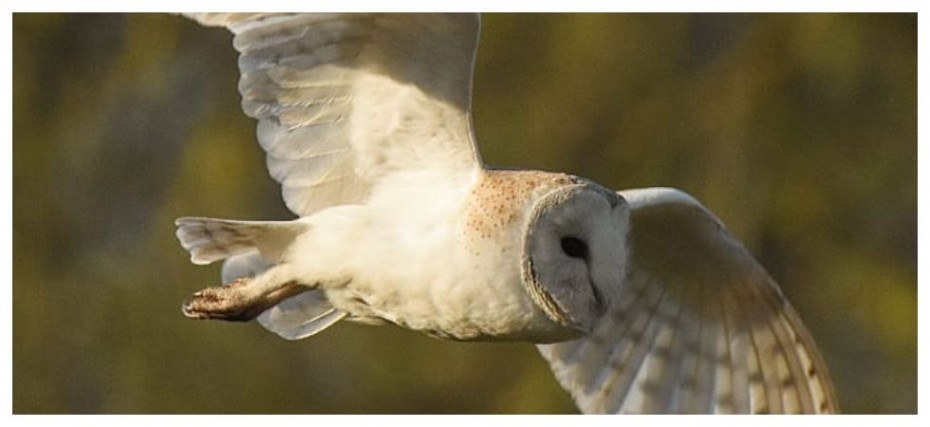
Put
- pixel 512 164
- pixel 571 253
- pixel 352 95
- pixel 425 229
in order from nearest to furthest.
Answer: pixel 571 253
pixel 425 229
pixel 352 95
pixel 512 164

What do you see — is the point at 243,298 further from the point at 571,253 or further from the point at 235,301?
the point at 571,253

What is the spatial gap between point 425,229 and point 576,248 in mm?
317

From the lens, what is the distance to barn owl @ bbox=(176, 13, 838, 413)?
3.67m

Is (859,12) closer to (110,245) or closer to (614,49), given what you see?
(614,49)

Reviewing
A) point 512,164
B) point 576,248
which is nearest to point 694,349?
point 576,248

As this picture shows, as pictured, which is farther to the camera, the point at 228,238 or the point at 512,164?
the point at 512,164

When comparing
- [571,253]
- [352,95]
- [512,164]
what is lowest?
[512,164]

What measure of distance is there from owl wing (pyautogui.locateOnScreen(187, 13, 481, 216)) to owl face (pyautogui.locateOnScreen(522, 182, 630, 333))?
0.33 metres

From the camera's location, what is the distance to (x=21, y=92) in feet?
35.5

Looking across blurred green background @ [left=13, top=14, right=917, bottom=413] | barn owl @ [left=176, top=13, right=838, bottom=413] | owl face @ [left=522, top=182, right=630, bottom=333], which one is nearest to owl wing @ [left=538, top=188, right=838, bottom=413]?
barn owl @ [left=176, top=13, right=838, bottom=413]

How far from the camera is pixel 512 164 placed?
8.76 meters

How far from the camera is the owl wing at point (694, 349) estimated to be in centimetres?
471

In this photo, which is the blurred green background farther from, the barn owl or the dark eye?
the dark eye

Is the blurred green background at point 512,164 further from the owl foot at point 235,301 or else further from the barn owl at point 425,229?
the owl foot at point 235,301
